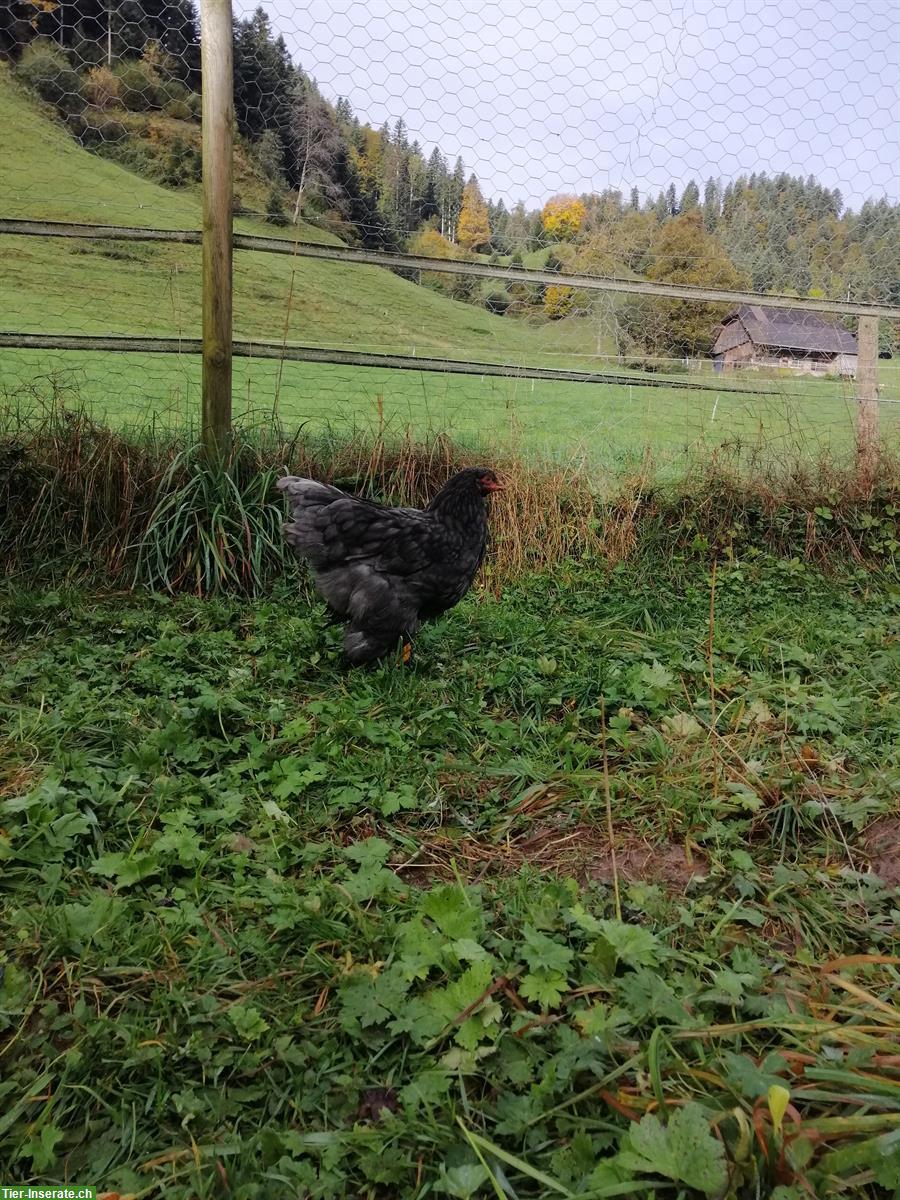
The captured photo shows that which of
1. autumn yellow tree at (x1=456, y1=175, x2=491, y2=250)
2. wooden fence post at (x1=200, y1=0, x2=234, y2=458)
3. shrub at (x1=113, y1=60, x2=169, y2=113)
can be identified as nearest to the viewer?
wooden fence post at (x1=200, y1=0, x2=234, y2=458)

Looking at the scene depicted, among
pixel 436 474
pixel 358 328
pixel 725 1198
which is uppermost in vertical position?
pixel 358 328

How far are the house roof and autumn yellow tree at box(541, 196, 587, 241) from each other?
1428 mm

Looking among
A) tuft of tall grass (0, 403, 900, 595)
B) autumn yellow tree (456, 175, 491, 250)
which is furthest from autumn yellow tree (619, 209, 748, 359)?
tuft of tall grass (0, 403, 900, 595)

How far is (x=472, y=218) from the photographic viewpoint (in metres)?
5.27

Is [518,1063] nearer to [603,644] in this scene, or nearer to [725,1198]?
[725,1198]

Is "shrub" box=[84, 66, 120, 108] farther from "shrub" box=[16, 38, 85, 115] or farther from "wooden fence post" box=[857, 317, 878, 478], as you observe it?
"wooden fence post" box=[857, 317, 878, 478]

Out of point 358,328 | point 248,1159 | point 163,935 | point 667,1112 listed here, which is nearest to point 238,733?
point 163,935

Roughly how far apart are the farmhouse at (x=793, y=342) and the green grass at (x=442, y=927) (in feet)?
11.3

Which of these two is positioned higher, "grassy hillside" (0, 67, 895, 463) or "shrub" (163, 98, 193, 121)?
Result: "shrub" (163, 98, 193, 121)

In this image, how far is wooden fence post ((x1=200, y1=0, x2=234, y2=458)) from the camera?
376cm

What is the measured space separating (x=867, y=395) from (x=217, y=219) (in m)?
4.33

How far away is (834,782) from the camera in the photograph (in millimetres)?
2150

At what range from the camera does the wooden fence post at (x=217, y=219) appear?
12.3 feet

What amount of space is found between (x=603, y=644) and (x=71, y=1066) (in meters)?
2.52
